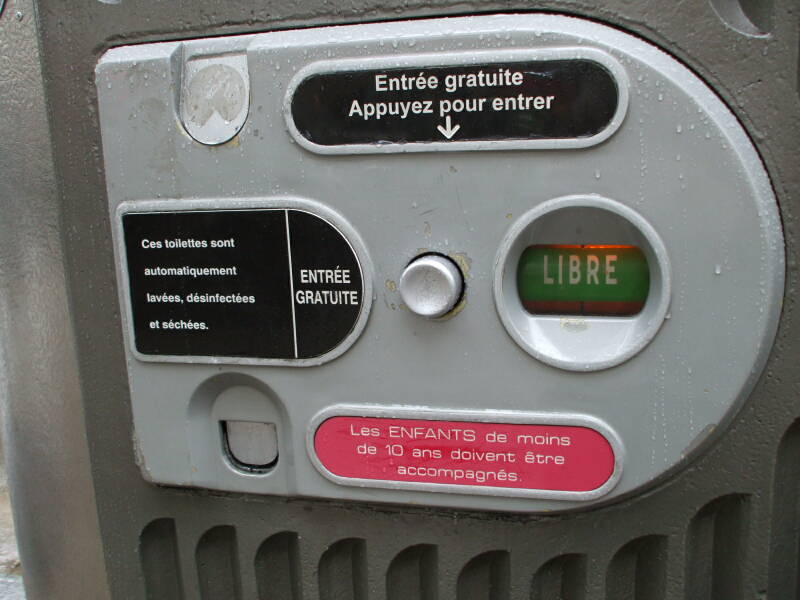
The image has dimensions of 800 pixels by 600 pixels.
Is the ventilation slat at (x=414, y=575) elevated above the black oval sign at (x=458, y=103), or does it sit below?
below

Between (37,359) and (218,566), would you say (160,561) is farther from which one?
(37,359)

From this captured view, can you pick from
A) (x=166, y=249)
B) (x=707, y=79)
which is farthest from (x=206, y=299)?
(x=707, y=79)

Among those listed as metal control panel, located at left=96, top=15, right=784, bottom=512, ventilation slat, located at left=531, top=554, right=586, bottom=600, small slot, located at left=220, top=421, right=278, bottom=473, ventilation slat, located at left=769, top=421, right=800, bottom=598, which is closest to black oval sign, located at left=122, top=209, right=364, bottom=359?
metal control panel, located at left=96, top=15, right=784, bottom=512

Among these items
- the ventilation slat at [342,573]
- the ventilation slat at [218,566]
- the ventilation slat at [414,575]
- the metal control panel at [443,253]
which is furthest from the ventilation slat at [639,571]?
the ventilation slat at [218,566]

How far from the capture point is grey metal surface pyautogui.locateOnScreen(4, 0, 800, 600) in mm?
860

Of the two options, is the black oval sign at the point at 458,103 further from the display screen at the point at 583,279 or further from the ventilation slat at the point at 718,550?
the ventilation slat at the point at 718,550

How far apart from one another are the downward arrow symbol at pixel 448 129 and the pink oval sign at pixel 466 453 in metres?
0.35

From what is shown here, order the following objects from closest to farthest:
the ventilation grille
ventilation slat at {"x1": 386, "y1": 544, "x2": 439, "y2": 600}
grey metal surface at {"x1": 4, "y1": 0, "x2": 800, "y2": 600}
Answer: grey metal surface at {"x1": 4, "y1": 0, "x2": 800, "y2": 600}, the ventilation grille, ventilation slat at {"x1": 386, "y1": 544, "x2": 439, "y2": 600}

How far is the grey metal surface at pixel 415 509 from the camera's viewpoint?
86 centimetres

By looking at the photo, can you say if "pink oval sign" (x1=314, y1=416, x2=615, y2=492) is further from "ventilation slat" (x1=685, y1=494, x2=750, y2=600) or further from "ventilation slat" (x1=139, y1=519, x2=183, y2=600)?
"ventilation slat" (x1=139, y1=519, x2=183, y2=600)

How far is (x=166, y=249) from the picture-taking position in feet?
3.39

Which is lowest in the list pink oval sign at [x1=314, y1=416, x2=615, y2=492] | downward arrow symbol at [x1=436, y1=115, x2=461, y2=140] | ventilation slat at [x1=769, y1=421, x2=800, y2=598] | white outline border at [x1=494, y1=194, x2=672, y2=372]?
ventilation slat at [x1=769, y1=421, x2=800, y2=598]

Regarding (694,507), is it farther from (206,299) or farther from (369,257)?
(206,299)

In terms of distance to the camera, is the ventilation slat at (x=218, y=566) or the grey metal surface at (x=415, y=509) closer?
the grey metal surface at (x=415, y=509)
